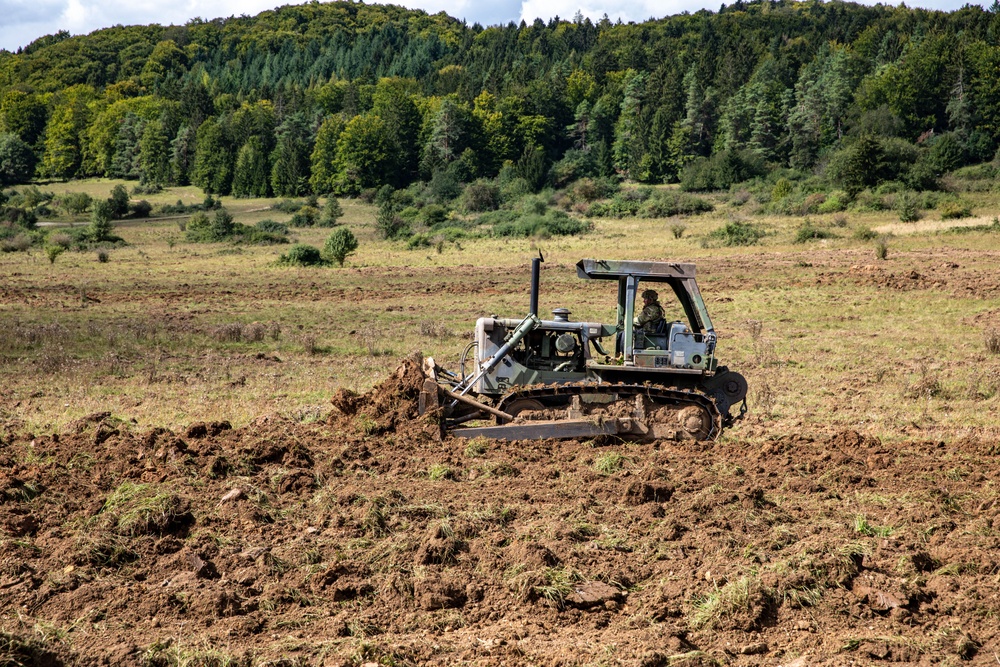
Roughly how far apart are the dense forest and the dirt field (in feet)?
165

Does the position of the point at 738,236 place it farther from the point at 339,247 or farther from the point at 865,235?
the point at 339,247

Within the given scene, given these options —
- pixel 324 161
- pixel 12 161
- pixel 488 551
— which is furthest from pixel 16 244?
pixel 12 161

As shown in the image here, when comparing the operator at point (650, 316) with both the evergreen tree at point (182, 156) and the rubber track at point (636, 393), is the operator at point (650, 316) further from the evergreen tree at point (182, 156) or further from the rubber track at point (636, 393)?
the evergreen tree at point (182, 156)

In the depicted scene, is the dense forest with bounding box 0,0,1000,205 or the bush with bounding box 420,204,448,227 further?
the dense forest with bounding box 0,0,1000,205

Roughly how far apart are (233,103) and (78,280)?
117327 mm

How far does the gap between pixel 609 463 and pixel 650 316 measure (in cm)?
234

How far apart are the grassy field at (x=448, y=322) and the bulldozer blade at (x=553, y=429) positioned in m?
3.10

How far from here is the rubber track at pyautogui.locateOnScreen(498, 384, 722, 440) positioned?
1135 centimetres

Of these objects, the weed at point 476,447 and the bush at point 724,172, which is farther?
the bush at point 724,172

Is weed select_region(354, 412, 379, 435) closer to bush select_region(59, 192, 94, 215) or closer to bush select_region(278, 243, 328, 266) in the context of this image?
bush select_region(278, 243, 328, 266)

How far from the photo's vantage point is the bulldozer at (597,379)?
1143cm

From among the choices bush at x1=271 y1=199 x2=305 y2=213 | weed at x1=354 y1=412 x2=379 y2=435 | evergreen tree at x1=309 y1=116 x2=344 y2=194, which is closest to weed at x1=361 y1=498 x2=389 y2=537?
weed at x1=354 y1=412 x2=379 y2=435

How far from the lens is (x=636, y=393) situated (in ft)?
37.5

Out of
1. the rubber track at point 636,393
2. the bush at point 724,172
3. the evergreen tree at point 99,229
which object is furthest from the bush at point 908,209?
the evergreen tree at point 99,229
